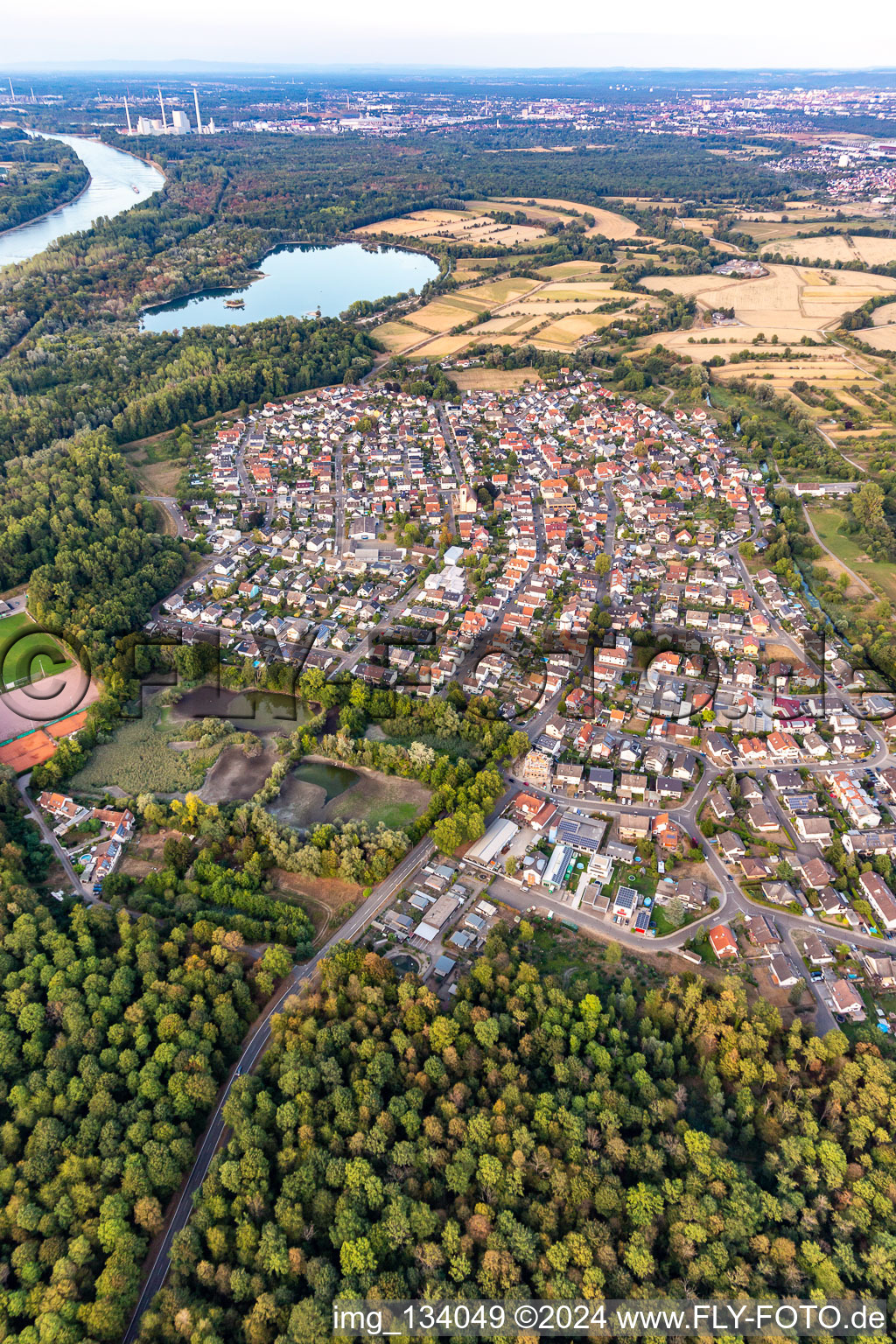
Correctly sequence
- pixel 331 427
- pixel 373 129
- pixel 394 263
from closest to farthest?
1. pixel 331 427
2. pixel 394 263
3. pixel 373 129

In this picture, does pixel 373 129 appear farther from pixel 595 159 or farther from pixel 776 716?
pixel 776 716

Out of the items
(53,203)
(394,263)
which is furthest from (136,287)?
(53,203)

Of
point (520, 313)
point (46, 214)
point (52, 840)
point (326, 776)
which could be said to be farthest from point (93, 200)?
point (326, 776)

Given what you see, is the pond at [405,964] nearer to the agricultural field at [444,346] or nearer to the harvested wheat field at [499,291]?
the agricultural field at [444,346]

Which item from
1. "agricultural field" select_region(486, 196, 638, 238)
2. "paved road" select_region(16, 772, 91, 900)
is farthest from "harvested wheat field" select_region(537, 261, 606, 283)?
"paved road" select_region(16, 772, 91, 900)

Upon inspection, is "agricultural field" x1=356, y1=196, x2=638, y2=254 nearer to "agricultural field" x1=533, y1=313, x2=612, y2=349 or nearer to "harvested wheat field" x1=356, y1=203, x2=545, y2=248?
"harvested wheat field" x1=356, y1=203, x2=545, y2=248

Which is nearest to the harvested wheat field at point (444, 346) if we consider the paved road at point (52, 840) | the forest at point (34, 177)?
the paved road at point (52, 840)
